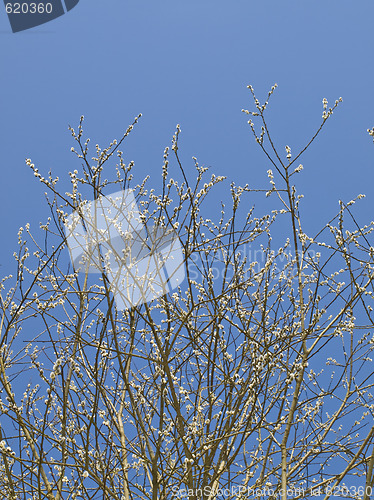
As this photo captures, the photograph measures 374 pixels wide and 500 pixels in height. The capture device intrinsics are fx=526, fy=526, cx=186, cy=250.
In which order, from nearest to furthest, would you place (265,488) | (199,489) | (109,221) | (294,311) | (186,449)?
(186,449), (199,489), (265,488), (109,221), (294,311)

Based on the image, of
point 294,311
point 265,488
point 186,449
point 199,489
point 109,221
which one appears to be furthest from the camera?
point 294,311

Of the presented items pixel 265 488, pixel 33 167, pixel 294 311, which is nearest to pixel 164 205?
pixel 33 167

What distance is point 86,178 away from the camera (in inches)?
122

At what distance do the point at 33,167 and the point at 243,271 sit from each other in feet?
5.78

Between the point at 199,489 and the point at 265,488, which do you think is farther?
the point at 265,488

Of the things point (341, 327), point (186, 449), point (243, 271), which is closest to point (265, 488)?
point (186, 449)

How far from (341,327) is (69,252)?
1862mm

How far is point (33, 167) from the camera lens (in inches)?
117

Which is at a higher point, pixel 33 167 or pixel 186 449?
pixel 33 167

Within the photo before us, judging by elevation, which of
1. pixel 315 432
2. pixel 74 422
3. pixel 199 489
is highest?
Answer: pixel 74 422

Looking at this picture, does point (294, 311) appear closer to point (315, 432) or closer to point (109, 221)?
point (315, 432)

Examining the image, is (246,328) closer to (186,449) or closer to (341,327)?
(341,327)

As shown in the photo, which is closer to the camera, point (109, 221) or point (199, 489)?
point (199, 489)

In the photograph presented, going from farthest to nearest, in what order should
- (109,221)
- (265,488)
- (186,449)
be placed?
(109,221)
(265,488)
(186,449)
